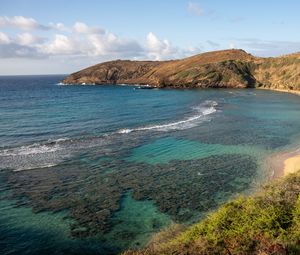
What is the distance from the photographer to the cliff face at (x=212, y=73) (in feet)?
407

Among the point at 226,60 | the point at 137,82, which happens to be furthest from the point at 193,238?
the point at 137,82

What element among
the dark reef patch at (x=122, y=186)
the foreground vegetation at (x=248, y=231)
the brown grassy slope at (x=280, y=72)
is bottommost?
the dark reef patch at (x=122, y=186)

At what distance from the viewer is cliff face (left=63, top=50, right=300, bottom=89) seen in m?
124

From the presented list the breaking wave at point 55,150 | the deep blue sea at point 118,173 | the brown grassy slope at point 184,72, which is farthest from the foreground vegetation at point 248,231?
the brown grassy slope at point 184,72

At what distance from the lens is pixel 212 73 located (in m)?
136

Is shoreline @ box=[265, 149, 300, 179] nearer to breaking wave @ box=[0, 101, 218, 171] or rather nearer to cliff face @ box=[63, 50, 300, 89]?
breaking wave @ box=[0, 101, 218, 171]

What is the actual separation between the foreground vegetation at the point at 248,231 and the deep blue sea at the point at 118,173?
12.0ft

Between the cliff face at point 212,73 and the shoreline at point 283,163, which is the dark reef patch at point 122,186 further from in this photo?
the cliff face at point 212,73

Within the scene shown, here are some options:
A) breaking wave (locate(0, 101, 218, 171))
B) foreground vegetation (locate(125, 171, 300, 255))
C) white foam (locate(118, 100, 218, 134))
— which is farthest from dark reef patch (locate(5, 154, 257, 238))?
white foam (locate(118, 100, 218, 134))

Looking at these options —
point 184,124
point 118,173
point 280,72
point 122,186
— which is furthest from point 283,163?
point 280,72

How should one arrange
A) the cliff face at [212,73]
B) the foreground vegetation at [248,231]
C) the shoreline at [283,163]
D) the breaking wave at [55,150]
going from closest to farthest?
1. the foreground vegetation at [248,231]
2. the shoreline at [283,163]
3. the breaking wave at [55,150]
4. the cliff face at [212,73]

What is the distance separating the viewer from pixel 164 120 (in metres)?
60.9

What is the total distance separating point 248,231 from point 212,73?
401 ft

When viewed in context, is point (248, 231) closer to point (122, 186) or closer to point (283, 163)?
point (122, 186)
